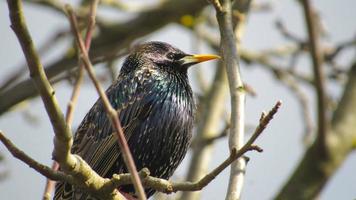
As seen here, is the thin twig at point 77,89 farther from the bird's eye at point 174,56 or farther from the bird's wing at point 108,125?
the bird's eye at point 174,56

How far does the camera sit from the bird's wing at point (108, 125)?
5602 millimetres

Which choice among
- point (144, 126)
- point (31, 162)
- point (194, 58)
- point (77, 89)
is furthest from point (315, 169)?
point (194, 58)

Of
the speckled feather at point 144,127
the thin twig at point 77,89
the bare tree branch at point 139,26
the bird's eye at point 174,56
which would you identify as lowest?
the thin twig at point 77,89

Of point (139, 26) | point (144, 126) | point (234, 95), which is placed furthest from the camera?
point (139, 26)

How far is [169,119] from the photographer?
582cm

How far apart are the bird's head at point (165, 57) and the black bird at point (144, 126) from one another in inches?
6.1

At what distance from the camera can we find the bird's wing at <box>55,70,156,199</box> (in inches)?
221

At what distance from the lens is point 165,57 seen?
6527mm

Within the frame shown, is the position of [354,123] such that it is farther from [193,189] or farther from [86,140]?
[86,140]

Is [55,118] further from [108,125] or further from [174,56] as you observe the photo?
[174,56]

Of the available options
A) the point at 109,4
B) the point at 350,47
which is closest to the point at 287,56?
the point at 109,4

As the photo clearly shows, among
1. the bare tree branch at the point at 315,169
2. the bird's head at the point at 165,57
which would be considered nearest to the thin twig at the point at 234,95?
the bare tree branch at the point at 315,169

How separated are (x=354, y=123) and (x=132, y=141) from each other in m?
1.94

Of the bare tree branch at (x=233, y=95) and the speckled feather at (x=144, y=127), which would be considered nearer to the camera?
the bare tree branch at (x=233, y=95)
